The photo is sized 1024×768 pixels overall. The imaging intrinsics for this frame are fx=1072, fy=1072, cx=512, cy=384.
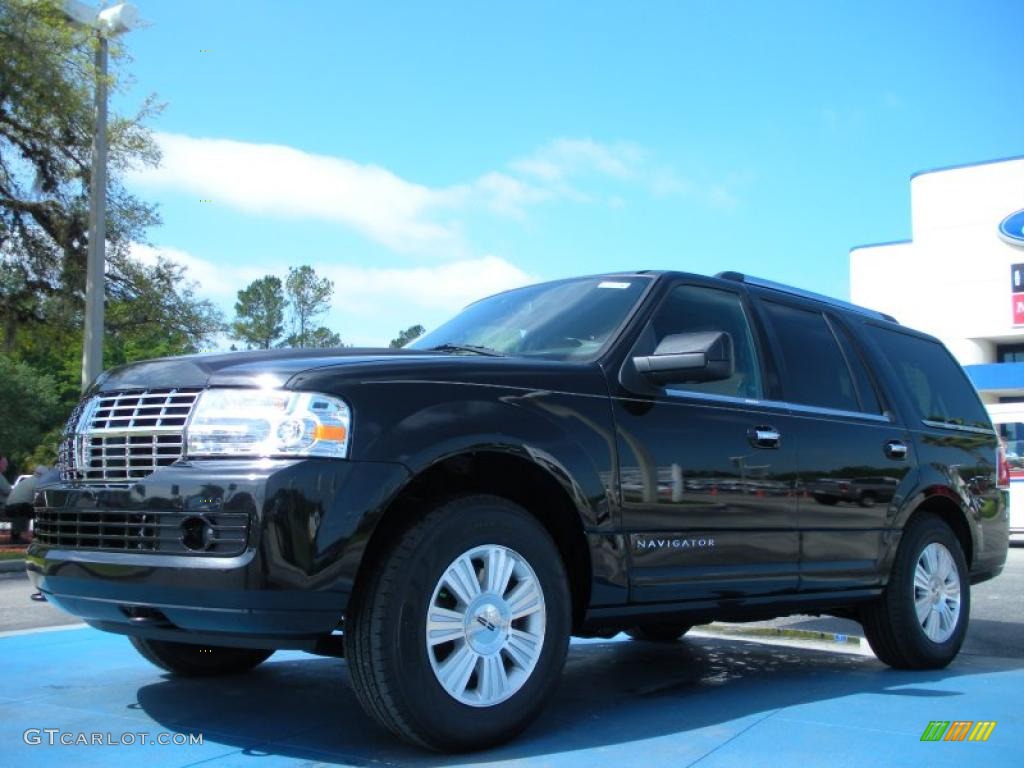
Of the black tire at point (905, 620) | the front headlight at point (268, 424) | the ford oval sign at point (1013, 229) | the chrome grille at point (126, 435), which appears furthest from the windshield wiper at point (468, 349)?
the ford oval sign at point (1013, 229)

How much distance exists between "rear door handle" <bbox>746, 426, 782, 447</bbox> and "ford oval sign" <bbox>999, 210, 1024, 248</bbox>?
116 feet

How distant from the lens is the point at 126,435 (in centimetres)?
357

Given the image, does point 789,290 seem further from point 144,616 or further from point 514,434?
point 144,616

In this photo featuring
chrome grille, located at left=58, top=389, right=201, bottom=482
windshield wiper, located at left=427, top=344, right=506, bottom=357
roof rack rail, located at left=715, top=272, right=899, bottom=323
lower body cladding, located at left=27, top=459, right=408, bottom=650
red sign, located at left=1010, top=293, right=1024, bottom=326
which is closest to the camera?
lower body cladding, located at left=27, top=459, right=408, bottom=650

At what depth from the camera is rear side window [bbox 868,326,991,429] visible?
6000 millimetres

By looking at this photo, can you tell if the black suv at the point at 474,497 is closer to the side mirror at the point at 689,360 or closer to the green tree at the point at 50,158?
the side mirror at the point at 689,360

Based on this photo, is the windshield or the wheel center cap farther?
the windshield

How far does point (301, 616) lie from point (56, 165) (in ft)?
63.2

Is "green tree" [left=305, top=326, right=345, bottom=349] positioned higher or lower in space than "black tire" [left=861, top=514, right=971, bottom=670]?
higher

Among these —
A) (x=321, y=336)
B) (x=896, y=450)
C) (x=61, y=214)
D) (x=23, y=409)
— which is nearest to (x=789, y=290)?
(x=896, y=450)

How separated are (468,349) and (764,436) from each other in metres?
1.33

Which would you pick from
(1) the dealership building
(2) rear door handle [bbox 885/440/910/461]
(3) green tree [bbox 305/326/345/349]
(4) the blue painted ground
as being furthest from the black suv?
(3) green tree [bbox 305/326/345/349]

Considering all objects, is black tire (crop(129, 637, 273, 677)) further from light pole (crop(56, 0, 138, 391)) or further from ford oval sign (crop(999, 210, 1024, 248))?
ford oval sign (crop(999, 210, 1024, 248))

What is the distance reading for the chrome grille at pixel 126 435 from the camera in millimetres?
3457
